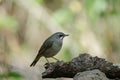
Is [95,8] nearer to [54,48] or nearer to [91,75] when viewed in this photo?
[54,48]

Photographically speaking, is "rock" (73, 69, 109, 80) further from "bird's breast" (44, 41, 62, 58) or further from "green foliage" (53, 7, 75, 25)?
"green foliage" (53, 7, 75, 25)

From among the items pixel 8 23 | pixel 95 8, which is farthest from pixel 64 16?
pixel 8 23

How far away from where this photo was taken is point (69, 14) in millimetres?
8172

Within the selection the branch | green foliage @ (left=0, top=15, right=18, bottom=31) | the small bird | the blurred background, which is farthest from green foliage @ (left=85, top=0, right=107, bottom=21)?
the branch

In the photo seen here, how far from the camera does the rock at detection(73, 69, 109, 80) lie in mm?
3926

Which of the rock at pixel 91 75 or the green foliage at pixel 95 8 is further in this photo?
the green foliage at pixel 95 8

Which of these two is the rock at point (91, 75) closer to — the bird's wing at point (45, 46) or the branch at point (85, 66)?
the branch at point (85, 66)

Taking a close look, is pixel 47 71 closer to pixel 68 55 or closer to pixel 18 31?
pixel 68 55

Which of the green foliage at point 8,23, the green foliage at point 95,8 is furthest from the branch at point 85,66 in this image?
the green foliage at point 8,23

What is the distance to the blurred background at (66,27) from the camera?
7984 millimetres

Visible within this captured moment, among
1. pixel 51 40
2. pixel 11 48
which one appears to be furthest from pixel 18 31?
pixel 51 40

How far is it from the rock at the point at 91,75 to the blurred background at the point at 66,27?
3628 millimetres

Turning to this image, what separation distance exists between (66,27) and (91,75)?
4.25 m

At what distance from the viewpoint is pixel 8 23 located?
800 centimetres
